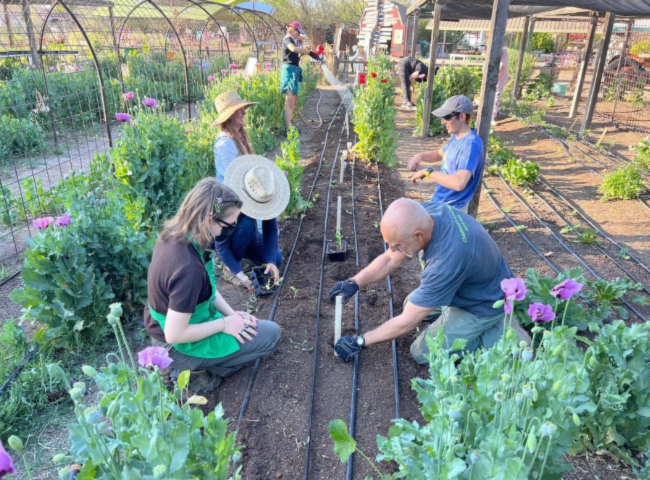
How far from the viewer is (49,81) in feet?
28.5

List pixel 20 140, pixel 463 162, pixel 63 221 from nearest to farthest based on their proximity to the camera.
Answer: pixel 63 221 → pixel 463 162 → pixel 20 140

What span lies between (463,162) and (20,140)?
639 centimetres

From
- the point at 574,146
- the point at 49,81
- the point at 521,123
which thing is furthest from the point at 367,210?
the point at 49,81

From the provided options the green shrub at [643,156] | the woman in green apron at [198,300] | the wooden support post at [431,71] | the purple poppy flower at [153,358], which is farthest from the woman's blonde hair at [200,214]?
the wooden support post at [431,71]

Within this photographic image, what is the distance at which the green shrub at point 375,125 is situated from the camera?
6.38m

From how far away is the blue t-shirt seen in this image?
3699 mm

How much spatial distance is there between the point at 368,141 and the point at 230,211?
14.7 feet

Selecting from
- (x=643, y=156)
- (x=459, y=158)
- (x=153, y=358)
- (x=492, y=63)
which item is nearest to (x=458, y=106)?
(x=459, y=158)

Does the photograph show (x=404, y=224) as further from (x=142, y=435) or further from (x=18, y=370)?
(x=18, y=370)

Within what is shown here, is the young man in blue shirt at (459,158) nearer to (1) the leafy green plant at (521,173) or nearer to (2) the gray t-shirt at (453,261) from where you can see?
(2) the gray t-shirt at (453,261)

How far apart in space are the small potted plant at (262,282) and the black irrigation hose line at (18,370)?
1432mm

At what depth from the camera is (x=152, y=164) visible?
3.70 meters

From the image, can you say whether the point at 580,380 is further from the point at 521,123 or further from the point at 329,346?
the point at 521,123

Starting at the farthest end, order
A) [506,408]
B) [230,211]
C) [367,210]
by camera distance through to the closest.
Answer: [367,210], [230,211], [506,408]
